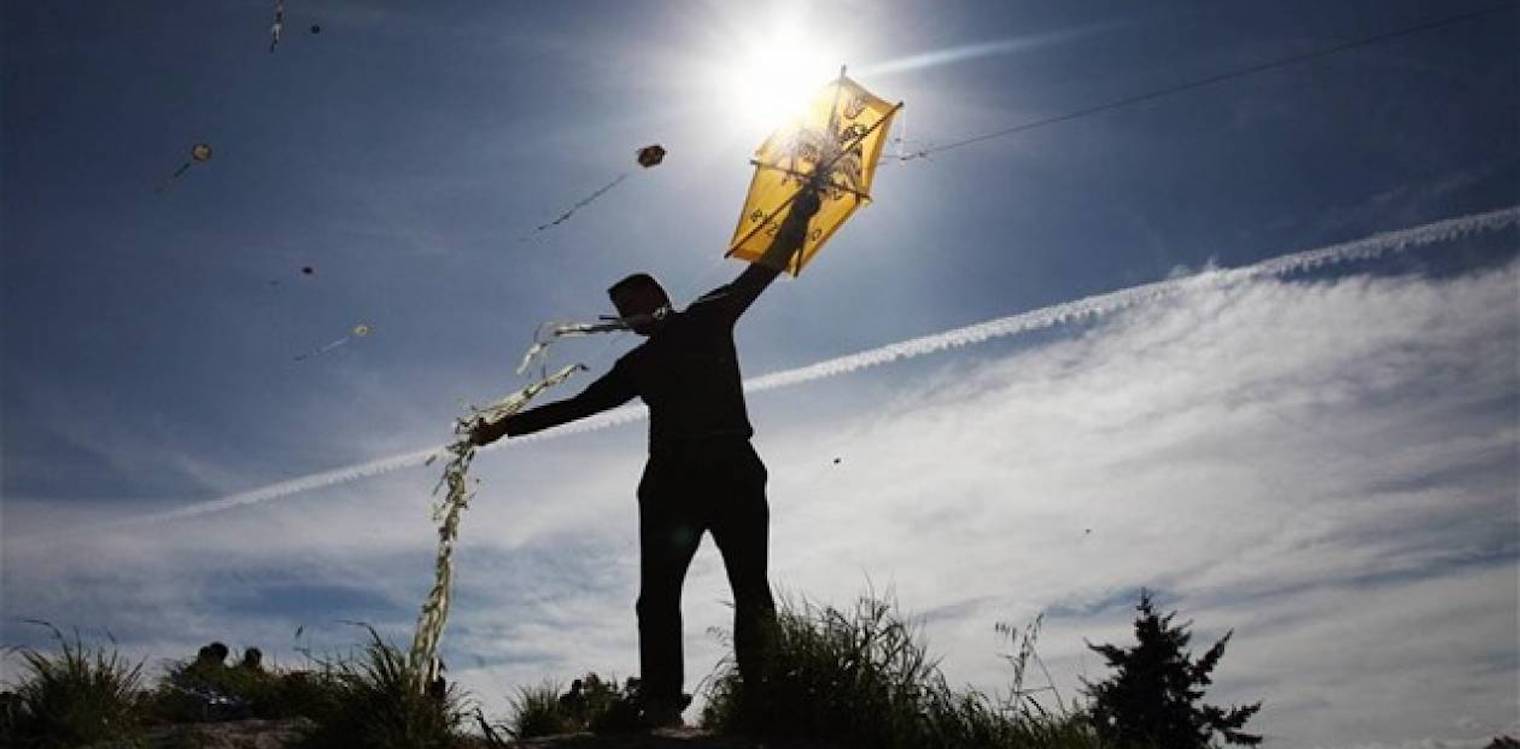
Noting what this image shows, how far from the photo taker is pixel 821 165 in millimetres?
6770

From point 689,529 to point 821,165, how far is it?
273cm

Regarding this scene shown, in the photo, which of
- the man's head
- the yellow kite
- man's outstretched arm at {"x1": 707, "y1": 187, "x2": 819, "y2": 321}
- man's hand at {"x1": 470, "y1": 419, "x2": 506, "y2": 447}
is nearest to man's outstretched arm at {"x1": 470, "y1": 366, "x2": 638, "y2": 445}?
man's hand at {"x1": 470, "y1": 419, "x2": 506, "y2": 447}

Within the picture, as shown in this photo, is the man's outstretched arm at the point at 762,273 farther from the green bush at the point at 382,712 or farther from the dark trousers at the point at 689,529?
the green bush at the point at 382,712

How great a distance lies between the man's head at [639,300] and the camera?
6113mm

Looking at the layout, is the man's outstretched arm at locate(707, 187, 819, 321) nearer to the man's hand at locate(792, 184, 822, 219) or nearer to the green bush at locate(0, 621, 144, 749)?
the man's hand at locate(792, 184, 822, 219)

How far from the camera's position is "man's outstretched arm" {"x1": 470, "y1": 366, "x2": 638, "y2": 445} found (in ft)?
19.3

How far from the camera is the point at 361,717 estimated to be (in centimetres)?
406

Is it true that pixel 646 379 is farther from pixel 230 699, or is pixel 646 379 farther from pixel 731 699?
pixel 230 699

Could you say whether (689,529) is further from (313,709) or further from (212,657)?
(212,657)

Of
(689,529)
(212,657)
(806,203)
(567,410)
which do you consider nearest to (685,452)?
(689,529)

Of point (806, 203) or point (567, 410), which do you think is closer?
point (567, 410)

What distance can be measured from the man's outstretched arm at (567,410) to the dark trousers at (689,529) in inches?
22.3

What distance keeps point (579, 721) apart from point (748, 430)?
2134 mm

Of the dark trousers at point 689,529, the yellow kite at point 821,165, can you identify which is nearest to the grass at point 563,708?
the dark trousers at point 689,529
